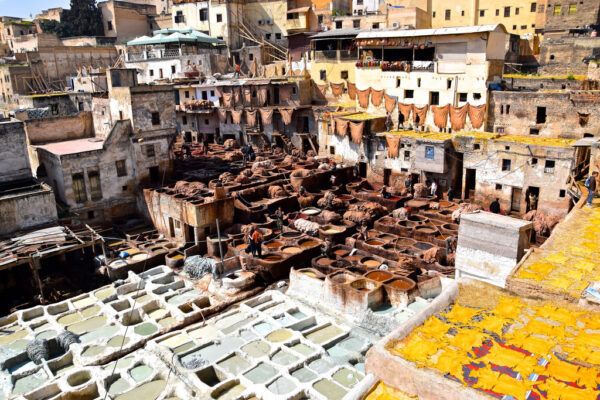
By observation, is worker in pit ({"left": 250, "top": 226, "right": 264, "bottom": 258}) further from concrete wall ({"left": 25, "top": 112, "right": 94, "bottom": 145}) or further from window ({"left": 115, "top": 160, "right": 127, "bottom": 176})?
concrete wall ({"left": 25, "top": 112, "right": 94, "bottom": 145})

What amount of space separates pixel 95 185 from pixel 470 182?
24722 mm

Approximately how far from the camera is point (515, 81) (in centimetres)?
3631

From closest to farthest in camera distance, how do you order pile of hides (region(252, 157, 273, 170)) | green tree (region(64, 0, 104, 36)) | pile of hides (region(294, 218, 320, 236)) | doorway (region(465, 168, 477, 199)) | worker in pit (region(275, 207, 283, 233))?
pile of hides (region(294, 218, 320, 236))
worker in pit (region(275, 207, 283, 233))
doorway (region(465, 168, 477, 199))
pile of hides (region(252, 157, 273, 170))
green tree (region(64, 0, 104, 36))

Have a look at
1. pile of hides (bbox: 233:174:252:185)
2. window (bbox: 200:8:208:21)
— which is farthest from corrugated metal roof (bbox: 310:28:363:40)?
window (bbox: 200:8:208:21)

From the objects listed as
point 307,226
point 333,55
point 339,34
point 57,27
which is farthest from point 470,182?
point 57,27

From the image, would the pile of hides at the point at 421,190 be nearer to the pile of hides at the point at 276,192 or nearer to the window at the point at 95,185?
the pile of hides at the point at 276,192

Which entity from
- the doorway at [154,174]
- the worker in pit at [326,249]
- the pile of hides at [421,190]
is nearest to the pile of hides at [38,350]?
the worker in pit at [326,249]

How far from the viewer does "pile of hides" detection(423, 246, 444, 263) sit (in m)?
24.1

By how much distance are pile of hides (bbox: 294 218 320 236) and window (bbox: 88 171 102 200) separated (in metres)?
12.8

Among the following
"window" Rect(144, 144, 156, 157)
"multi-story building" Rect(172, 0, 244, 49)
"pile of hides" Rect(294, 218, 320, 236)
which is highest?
"multi-story building" Rect(172, 0, 244, 49)

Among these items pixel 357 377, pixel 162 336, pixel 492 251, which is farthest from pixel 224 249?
pixel 492 251

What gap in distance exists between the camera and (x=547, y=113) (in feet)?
104

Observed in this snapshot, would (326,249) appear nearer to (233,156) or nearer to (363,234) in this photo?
(363,234)

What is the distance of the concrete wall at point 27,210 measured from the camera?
26656mm
